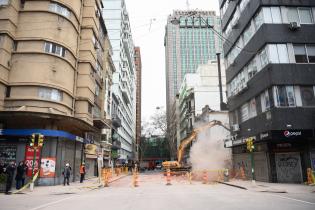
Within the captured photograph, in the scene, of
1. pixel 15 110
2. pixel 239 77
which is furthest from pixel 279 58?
pixel 15 110

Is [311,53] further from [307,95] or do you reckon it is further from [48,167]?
[48,167]

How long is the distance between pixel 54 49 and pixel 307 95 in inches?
850

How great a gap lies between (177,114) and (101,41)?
5776cm

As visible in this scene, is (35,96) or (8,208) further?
(35,96)

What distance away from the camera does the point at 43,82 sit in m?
25.2

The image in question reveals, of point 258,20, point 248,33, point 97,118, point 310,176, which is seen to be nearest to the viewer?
point 310,176

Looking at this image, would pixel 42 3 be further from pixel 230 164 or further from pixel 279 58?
pixel 230 164

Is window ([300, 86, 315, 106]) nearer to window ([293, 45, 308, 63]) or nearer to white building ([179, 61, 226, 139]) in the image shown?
window ([293, 45, 308, 63])

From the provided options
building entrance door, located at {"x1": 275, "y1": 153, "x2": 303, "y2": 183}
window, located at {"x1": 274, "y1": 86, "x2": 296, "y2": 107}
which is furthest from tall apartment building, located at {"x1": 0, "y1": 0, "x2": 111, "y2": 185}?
building entrance door, located at {"x1": 275, "y1": 153, "x2": 303, "y2": 183}

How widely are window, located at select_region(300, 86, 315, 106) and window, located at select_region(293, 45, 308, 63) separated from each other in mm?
2257

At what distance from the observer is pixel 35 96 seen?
81.5ft

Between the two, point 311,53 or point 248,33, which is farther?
point 248,33

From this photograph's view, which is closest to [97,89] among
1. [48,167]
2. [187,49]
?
[48,167]

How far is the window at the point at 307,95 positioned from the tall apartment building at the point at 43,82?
60.7 feet
